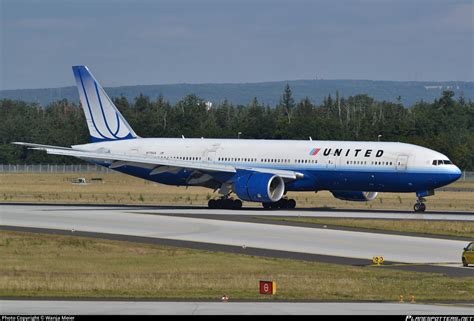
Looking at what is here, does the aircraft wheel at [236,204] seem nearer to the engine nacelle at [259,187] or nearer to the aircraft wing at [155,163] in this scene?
the engine nacelle at [259,187]

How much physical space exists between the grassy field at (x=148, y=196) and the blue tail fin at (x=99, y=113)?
16.5ft

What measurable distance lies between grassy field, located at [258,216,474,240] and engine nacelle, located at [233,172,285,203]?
6379 mm

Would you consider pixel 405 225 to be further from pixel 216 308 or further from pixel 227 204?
pixel 216 308

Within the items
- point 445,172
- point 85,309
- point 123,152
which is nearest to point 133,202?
point 123,152

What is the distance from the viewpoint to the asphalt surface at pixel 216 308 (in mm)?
27877

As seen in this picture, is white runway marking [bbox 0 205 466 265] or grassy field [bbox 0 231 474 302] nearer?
grassy field [bbox 0 231 474 302]

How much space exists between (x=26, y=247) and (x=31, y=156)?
118489 mm

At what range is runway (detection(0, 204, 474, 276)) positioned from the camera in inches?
1773

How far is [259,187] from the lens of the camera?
67.7m

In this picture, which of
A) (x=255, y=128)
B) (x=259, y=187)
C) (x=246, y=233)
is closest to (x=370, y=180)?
(x=259, y=187)

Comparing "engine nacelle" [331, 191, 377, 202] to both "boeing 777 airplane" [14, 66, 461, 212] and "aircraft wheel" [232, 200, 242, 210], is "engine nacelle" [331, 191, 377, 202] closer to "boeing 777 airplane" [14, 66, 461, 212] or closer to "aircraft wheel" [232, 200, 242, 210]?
"boeing 777 airplane" [14, 66, 461, 212]

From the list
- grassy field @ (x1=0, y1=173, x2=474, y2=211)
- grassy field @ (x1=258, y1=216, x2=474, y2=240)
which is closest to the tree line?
grassy field @ (x1=0, y1=173, x2=474, y2=211)

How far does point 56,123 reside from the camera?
623ft

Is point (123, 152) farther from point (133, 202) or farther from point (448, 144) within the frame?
point (448, 144)
